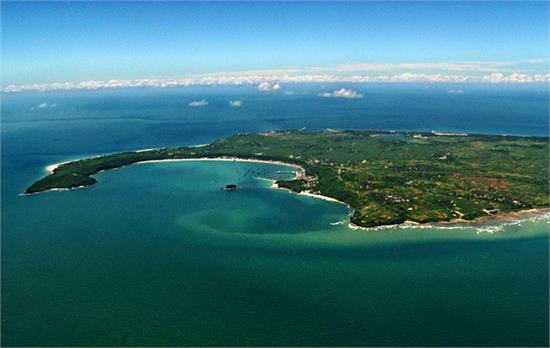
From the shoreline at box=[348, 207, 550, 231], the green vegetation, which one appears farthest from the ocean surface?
the green vegetation

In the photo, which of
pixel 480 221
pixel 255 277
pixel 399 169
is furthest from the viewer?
pixel 399 169

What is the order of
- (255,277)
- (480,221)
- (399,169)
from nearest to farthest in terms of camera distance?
(255,277)
(480,221)
(399,169)

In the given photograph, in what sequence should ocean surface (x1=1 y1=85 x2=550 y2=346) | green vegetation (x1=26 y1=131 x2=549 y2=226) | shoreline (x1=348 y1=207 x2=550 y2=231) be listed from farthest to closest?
green vegetation (x1=26 y1=131 x2=549 y2=226) < shoreline (x1=348 y1=207 x2=550 y2=231) < ocean surface (x1=1 y1=85 x2=550 y2=346)

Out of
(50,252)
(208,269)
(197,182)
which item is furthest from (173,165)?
(208,269)

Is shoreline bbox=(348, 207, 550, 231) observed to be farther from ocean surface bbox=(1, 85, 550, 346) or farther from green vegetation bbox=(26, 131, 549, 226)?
ocean surface bbox=(1, 85, 550, 346)

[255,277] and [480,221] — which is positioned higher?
[255,277]

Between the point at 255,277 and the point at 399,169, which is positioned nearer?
the point at 255,277

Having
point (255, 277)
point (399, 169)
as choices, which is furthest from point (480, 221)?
point (255, 277)

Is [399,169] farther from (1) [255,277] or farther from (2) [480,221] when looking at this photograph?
(1) [255,277]

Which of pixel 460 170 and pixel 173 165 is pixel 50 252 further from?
pixel 460 170
